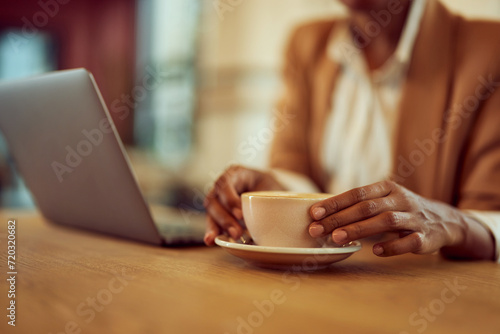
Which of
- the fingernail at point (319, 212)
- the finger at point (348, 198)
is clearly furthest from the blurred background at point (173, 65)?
the fingernail at point (319, 212)

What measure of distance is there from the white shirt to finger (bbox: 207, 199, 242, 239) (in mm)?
532

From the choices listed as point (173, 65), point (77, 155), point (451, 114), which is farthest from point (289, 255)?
point (173, 65)

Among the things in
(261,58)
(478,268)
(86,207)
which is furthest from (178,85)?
(478,268)

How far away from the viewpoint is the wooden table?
39 cm

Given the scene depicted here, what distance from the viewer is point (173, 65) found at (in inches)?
187

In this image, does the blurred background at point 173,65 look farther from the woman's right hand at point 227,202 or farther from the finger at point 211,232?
the finger at point 211,232

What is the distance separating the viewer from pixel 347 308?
1.48 ft

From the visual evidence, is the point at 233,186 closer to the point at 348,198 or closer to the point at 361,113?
the point at 348,198

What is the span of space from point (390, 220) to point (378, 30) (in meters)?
1.02

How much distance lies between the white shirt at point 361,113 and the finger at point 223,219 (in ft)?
1.74

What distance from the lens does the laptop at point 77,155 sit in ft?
2.26

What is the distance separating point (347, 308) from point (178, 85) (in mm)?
4406

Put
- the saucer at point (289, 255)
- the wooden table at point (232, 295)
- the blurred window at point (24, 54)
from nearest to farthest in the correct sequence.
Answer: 1. the wooden table at point (232, 295)
2. the saucer at point (289, 255)
3. the blurred window at point (24, 54)

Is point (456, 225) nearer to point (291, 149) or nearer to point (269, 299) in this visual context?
point (269, 299)
